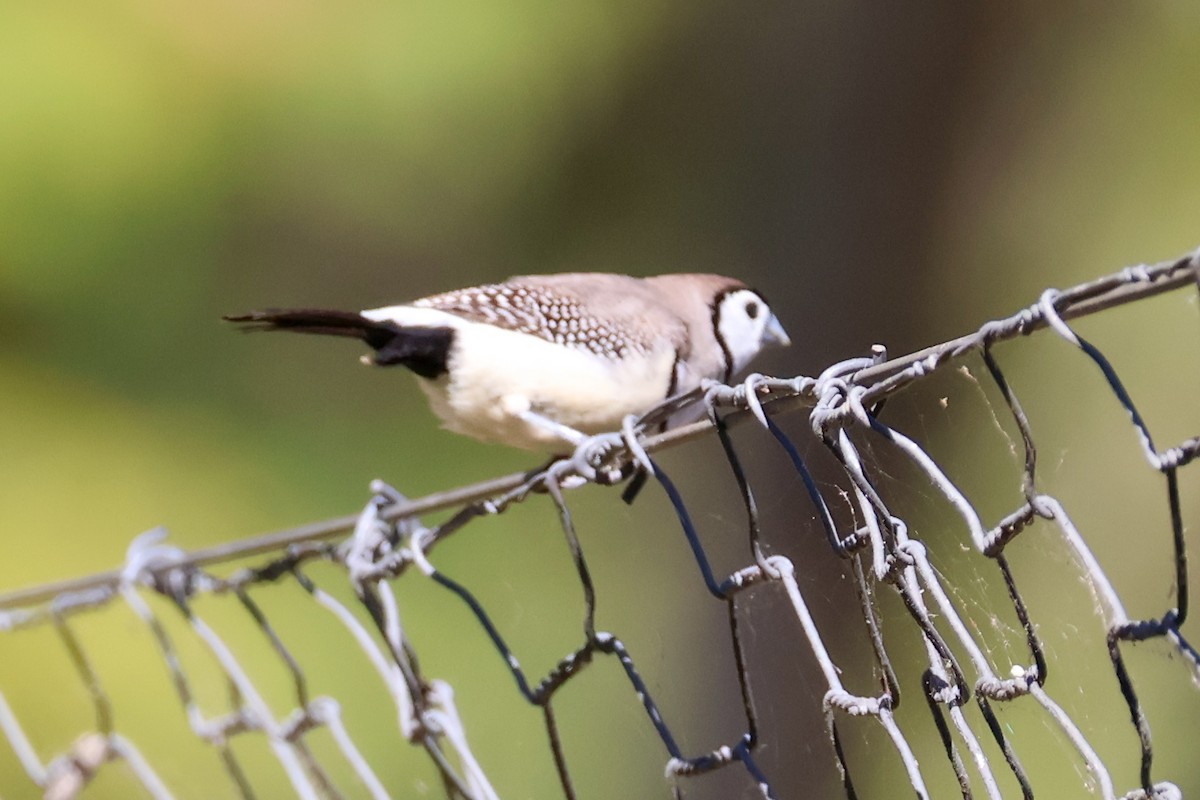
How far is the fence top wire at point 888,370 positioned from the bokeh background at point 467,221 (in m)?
0.97

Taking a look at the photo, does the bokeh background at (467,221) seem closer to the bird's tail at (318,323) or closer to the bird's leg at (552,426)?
the bird's leg at (552,426)

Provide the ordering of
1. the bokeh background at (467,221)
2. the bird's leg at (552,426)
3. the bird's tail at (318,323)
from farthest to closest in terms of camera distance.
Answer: the bokeh background at (467,221) → the bird's leg at (552,426) → the bird's tail at (318,323)

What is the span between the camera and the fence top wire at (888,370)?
0.32 meters

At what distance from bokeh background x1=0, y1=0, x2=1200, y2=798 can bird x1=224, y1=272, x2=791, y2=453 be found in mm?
621

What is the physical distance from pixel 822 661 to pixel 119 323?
1781mm

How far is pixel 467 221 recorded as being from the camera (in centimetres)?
199

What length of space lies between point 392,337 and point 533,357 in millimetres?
128

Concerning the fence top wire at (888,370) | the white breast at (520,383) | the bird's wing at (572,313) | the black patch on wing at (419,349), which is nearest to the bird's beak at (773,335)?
the bird's wing at (572,313)

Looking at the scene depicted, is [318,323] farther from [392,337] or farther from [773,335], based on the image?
[773,335]

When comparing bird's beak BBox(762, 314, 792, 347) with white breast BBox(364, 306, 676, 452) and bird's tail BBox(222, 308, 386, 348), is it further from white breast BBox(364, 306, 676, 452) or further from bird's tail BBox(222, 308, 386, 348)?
bird's tail BBox(222, 308, 386, 348)

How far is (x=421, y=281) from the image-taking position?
198 centimetres

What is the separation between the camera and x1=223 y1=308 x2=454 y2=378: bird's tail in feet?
2.78

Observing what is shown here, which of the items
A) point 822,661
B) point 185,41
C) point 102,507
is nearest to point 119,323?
point 102,507

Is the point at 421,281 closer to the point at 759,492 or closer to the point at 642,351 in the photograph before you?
the point at 759,492
